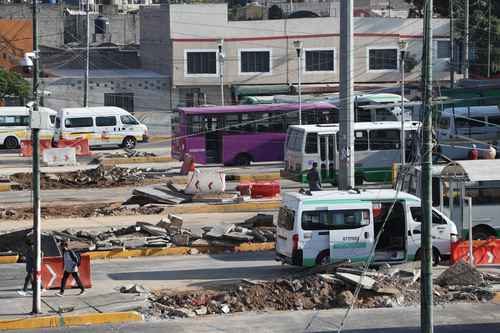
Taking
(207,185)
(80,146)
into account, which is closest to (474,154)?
(207,185)

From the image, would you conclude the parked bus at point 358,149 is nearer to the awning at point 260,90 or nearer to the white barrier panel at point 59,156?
the white barrier panel at point 59,156

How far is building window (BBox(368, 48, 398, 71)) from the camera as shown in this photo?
72.6m

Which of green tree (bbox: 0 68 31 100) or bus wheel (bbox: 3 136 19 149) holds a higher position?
green tree (bbox: 0 68 31 100)

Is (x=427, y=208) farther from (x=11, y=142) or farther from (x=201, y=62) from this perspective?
(x=201, y=62)

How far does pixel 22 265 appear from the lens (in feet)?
92.1

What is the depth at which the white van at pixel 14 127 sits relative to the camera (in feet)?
200

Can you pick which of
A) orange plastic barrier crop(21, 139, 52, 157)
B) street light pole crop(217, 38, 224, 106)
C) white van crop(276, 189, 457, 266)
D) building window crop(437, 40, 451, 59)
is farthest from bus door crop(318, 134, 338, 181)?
building window crop(437, 40, 451, 59)

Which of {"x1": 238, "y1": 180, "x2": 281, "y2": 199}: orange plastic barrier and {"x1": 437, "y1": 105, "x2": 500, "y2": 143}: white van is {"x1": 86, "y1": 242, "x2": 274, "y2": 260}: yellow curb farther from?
{"x1": 437, "y1": 105, "x2": 500, "y2": 143}: white van

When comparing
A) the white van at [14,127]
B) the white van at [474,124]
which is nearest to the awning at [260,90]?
the white van at [14,127]

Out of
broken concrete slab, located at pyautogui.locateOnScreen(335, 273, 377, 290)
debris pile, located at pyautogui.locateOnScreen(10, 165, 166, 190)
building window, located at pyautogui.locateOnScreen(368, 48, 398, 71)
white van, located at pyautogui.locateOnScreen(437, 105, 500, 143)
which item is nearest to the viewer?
broken concrete slab, located at pyautogui.locateOnScreen(335, 273, 377, 290)

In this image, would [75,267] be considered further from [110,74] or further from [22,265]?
[110,74]

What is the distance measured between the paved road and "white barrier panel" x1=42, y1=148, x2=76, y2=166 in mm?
31672

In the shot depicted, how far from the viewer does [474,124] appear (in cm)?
5131

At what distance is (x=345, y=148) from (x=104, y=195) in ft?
40.2
